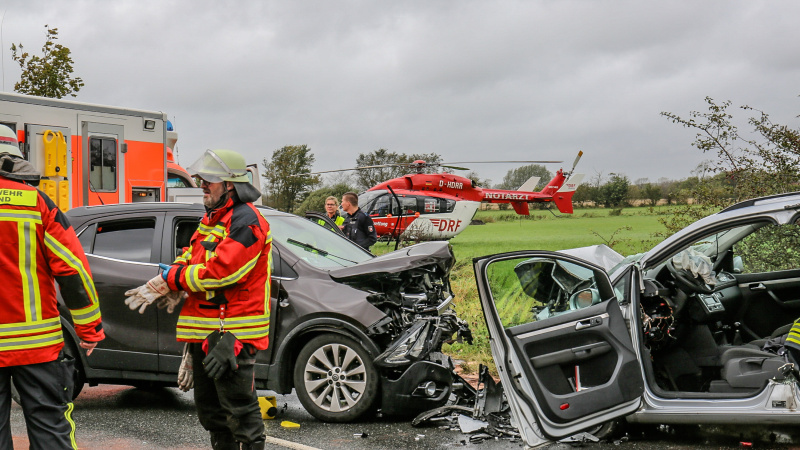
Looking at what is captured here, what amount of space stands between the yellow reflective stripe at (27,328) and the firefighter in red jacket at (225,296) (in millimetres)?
421

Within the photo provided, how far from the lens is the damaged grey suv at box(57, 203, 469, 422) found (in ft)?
17.6

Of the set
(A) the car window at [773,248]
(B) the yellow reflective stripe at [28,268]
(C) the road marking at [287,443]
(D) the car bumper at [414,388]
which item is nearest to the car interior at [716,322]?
(D) the car bumper at [414,388]

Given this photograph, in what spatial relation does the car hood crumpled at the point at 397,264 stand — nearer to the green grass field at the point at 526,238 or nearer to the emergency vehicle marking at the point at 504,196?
the green grass field at the point at 526,238

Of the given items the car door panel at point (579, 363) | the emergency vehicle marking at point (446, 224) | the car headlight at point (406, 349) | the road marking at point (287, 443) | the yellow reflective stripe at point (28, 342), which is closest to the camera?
the yellow reflective stripe at point (28, 342)

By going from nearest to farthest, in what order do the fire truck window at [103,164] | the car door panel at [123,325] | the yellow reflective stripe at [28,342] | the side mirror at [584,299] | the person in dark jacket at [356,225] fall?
1. the yellow reflective stripe at [28,342]
2. the side mirror at [584,299]
3. the car door panel at [123,325]
4. the person in dark jacket at [356,225]
5. the fire truck window at [103,164]

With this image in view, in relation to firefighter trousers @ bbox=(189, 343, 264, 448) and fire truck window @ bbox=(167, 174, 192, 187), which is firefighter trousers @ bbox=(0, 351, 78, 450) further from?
fire truck window @ bbox=(167, 174, 192, 187)

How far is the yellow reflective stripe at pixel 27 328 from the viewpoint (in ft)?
10.8

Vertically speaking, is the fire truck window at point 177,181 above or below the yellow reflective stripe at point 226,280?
above

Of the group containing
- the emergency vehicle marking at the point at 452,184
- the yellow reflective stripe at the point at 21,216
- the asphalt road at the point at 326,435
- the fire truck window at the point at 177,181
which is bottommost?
the asphalt road at the point at 326,435

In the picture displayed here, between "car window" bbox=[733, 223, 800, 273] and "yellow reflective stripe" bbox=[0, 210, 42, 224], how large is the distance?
6693 mm

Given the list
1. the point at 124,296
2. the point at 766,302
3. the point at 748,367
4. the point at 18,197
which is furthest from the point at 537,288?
the point at 124,296

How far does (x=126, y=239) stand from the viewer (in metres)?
6.01

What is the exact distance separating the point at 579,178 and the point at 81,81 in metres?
23.7

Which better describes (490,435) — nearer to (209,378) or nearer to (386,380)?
(386,380)
